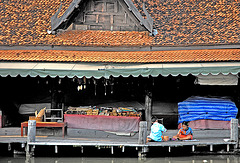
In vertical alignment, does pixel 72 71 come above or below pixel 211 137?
above

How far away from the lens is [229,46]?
18297mm

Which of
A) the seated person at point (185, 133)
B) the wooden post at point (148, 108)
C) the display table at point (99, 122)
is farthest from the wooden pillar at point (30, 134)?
the seated person at point (185, 133)

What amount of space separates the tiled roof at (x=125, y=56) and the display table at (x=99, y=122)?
2160 millimetres

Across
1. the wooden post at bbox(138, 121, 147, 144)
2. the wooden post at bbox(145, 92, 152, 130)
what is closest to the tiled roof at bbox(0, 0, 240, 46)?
the wooden post at bbox(145, 92, 152, 130)

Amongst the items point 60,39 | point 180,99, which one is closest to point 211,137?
point 180,99

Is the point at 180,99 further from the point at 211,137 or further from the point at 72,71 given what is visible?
the point at 72,71

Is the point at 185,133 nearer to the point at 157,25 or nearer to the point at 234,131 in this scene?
the point at 234,131

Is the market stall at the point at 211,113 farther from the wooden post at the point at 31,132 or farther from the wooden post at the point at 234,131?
the wooden post at the point at 31,132

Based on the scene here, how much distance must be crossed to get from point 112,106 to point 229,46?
17.2 feet

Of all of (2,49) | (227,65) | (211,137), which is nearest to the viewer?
(227,65)

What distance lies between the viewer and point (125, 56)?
1802 centimetres

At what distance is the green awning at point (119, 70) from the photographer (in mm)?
16469

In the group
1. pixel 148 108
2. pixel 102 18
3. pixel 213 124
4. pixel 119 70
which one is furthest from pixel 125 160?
pixel 102 18

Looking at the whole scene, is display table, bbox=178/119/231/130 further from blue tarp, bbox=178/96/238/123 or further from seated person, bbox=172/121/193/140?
seated person, bbox=172/121/193/140
